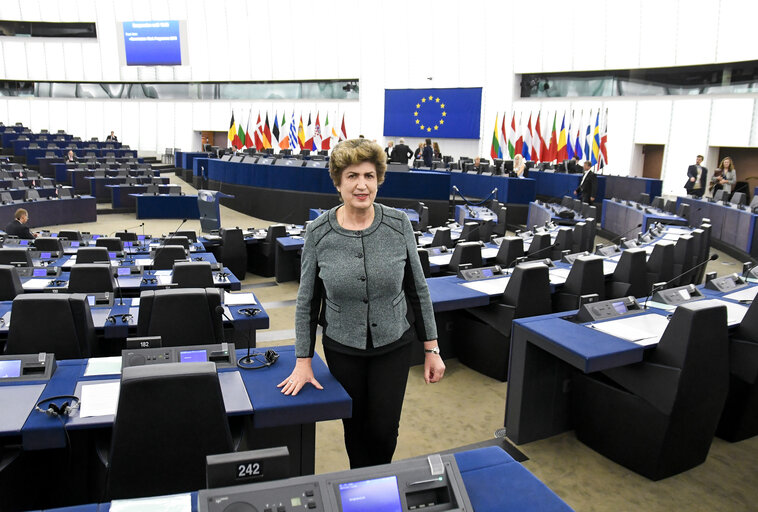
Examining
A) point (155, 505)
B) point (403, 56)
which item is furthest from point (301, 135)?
point (155, 505)

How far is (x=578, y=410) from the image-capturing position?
334cm

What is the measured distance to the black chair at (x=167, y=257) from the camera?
5.37m

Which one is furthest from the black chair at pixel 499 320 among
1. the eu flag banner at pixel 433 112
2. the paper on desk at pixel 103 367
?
the eu flag banner at pixel 433 112

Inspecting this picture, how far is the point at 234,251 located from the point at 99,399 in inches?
225

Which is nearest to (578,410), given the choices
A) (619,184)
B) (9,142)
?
(619,184)

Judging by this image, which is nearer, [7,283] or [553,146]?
[7,283]

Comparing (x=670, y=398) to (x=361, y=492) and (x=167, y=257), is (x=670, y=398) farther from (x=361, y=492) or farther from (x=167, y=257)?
(x=167, y=257)

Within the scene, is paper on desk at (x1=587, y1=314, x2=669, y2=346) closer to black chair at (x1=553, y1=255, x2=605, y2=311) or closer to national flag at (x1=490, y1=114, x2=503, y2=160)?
black chair at (x1=553, y1=255, x2=605, y2=311)

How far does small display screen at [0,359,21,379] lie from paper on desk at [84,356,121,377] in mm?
246

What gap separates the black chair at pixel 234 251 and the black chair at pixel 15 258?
270 cm

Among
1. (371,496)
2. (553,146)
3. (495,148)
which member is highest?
(553,146)

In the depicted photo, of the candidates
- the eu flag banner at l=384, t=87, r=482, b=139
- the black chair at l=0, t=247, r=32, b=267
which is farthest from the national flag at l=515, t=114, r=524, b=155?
the black chair at l=0, t=247, r=32, b=267

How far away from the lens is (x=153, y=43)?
2273 centimetres

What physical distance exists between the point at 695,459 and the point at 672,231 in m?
5.24
